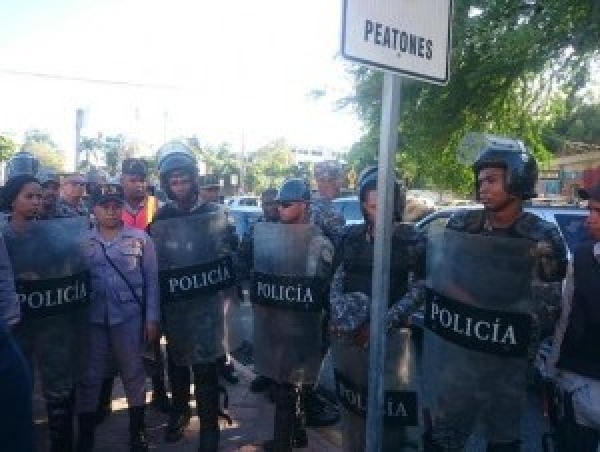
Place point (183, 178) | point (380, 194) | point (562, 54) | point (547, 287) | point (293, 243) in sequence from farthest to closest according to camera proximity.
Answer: point (562, 54) < point (183, 178) < point (293, 243) < point (547, 287) < point (380, 194)

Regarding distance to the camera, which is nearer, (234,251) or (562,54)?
(234,251)

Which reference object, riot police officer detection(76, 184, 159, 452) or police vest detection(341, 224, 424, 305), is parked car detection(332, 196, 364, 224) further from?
police vest detection(341, 224, 424, 305)

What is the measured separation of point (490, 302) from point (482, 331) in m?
0.13

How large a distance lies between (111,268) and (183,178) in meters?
0.75

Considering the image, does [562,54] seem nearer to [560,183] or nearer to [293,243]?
[293,243]

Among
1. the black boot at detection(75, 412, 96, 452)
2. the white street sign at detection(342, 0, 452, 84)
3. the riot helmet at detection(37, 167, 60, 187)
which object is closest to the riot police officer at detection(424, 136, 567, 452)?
the white street sign at detection(342, 0, 452, 84)

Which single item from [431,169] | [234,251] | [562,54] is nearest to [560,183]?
[431,169]

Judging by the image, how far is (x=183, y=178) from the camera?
14.8 ft

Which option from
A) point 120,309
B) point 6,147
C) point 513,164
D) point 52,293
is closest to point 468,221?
point 513,164

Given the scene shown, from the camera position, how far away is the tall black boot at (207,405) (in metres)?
4.34

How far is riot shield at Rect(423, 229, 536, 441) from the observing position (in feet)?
9.75

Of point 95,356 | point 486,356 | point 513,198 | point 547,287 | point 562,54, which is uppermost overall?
point 562,54

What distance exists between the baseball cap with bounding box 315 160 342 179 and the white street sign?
4263 millimetres

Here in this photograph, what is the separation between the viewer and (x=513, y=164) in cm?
320
